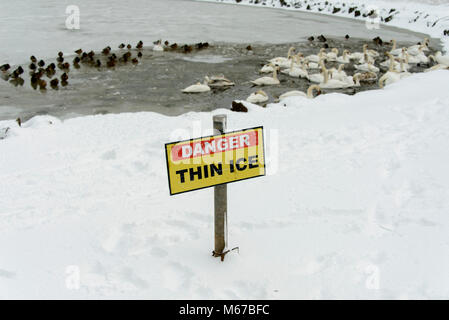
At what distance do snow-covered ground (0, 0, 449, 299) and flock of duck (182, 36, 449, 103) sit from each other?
395cm

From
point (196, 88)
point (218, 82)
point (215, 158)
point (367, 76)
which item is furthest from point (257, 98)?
point (215, 158)

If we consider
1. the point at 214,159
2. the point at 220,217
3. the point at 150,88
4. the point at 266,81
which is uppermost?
the point at 214,159

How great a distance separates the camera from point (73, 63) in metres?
13.3

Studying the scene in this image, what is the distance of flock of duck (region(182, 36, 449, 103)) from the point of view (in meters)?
10.9

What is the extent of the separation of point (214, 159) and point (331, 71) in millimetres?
9729

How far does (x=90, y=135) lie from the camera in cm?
692

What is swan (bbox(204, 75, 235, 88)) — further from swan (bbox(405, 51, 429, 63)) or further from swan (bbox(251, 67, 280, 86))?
swan (bbox(405, 51, 429, 63))

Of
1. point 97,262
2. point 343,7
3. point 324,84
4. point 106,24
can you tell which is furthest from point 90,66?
point 343,7

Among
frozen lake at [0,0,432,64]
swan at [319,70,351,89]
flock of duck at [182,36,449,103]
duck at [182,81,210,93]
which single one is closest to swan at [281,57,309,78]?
flock of duck at [182,36,449,103]

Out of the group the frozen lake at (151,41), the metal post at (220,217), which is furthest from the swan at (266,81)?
the metal post at (220,217)

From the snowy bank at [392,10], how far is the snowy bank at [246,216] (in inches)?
587

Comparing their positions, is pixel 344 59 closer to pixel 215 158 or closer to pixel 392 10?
pixel 215 158
